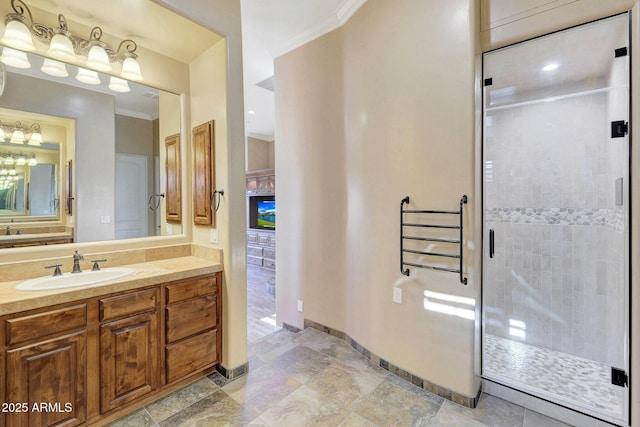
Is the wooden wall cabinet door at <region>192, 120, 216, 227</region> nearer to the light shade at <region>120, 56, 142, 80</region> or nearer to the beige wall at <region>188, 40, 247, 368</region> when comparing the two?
the beige wall at <region>188, 40, 247, 368</region>

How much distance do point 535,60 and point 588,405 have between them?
2.56m

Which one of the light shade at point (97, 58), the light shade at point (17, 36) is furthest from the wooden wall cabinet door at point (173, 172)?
the light shade at point (17, 36)

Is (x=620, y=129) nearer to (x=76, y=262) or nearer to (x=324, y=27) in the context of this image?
(x=324, y=27)

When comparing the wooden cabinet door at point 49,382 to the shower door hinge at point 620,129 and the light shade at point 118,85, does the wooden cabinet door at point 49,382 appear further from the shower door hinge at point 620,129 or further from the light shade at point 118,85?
the shower door hinge at point 620,129

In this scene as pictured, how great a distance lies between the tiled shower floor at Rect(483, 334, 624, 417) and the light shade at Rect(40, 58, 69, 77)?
384 cm

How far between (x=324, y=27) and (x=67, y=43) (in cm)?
224

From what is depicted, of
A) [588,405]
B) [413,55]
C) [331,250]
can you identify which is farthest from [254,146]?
[588,405]

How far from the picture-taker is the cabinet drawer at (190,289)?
2.01 meters

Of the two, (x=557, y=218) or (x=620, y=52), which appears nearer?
(x=620, y=52)

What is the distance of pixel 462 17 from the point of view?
6.23ft

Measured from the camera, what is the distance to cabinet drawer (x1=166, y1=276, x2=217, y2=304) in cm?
201

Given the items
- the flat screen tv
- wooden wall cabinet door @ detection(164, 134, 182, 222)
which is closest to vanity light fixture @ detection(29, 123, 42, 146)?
wooden wall cabinet door @ detection(164, 134, 182, 222)

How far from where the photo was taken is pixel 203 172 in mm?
2447

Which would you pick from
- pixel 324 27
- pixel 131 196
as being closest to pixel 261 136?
pixel 324 27
